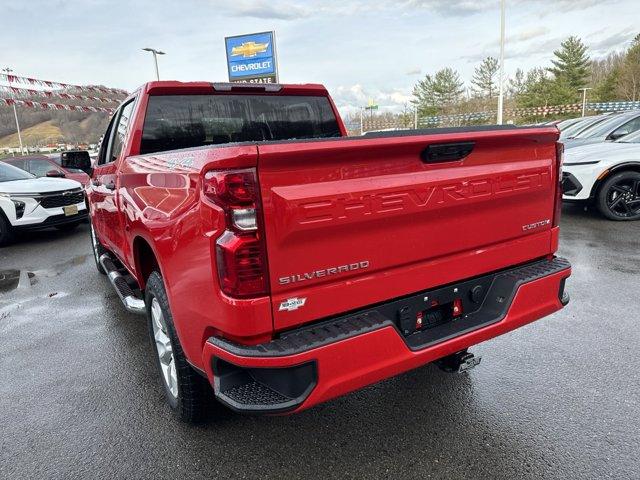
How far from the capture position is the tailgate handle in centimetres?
212

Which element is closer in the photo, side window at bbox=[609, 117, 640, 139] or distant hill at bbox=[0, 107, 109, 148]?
side window at bbox=[609, 117, 640, 139]

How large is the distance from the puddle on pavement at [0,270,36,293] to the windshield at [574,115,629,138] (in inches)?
392

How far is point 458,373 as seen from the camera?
309cm

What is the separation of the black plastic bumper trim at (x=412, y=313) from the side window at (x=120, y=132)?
237cm

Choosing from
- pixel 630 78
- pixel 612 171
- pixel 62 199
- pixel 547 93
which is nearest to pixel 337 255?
pixel 612 171

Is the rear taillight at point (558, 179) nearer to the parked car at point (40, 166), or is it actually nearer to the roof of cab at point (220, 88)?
the roof of cab at point (220, 88)

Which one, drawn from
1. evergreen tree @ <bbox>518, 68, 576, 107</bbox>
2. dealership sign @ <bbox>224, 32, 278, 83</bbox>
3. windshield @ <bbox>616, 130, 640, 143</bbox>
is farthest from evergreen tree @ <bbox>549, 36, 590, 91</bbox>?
windshield @ <bbox>616, 130, 640, 143</bbox>

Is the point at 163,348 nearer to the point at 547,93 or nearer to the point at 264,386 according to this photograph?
the point at 264,386

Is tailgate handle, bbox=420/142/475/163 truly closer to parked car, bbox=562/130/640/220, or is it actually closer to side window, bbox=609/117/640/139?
parked car, bbox=562/130/640/220

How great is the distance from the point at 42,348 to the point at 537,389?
3827 mm

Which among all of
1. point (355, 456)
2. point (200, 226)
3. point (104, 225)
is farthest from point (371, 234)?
point (104, 225)

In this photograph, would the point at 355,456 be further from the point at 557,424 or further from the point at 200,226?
the point at 200,226

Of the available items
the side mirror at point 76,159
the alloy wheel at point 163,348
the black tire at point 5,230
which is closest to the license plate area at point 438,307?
the alloy wheel at point 163,348

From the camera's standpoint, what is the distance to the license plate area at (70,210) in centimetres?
859
